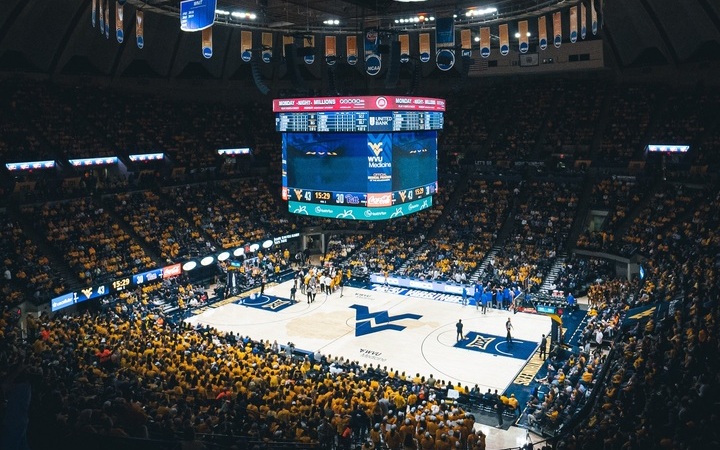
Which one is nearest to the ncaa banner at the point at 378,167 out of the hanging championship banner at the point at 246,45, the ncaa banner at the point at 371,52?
the ncaa banner at the point at 371,52

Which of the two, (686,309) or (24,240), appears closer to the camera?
(686,309)

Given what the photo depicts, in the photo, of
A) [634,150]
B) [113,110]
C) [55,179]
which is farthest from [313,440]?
[113,110]

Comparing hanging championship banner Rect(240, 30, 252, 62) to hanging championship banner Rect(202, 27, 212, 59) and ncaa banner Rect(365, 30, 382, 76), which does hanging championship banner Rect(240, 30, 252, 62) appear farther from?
ncaa banner Rect(365, 30, 382, 76)

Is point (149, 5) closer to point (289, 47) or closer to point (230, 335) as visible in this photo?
point (289, 47)

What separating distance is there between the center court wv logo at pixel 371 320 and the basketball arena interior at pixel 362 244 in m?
0.21

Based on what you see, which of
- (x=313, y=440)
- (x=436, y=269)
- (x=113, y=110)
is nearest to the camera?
(x=313, y=440)

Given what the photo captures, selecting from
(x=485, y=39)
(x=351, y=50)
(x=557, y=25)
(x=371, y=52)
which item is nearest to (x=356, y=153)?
(x=371, y=52)

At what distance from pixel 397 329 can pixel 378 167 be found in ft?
27.8

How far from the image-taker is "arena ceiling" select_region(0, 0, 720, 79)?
31.9 meters

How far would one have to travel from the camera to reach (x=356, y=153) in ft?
90.4

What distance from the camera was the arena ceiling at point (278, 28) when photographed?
31.9 metres

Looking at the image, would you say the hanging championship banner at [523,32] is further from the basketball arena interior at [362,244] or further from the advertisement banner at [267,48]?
the advertisement banner at [267,48]

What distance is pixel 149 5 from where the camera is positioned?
1053 inches

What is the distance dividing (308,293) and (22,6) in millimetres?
24326
